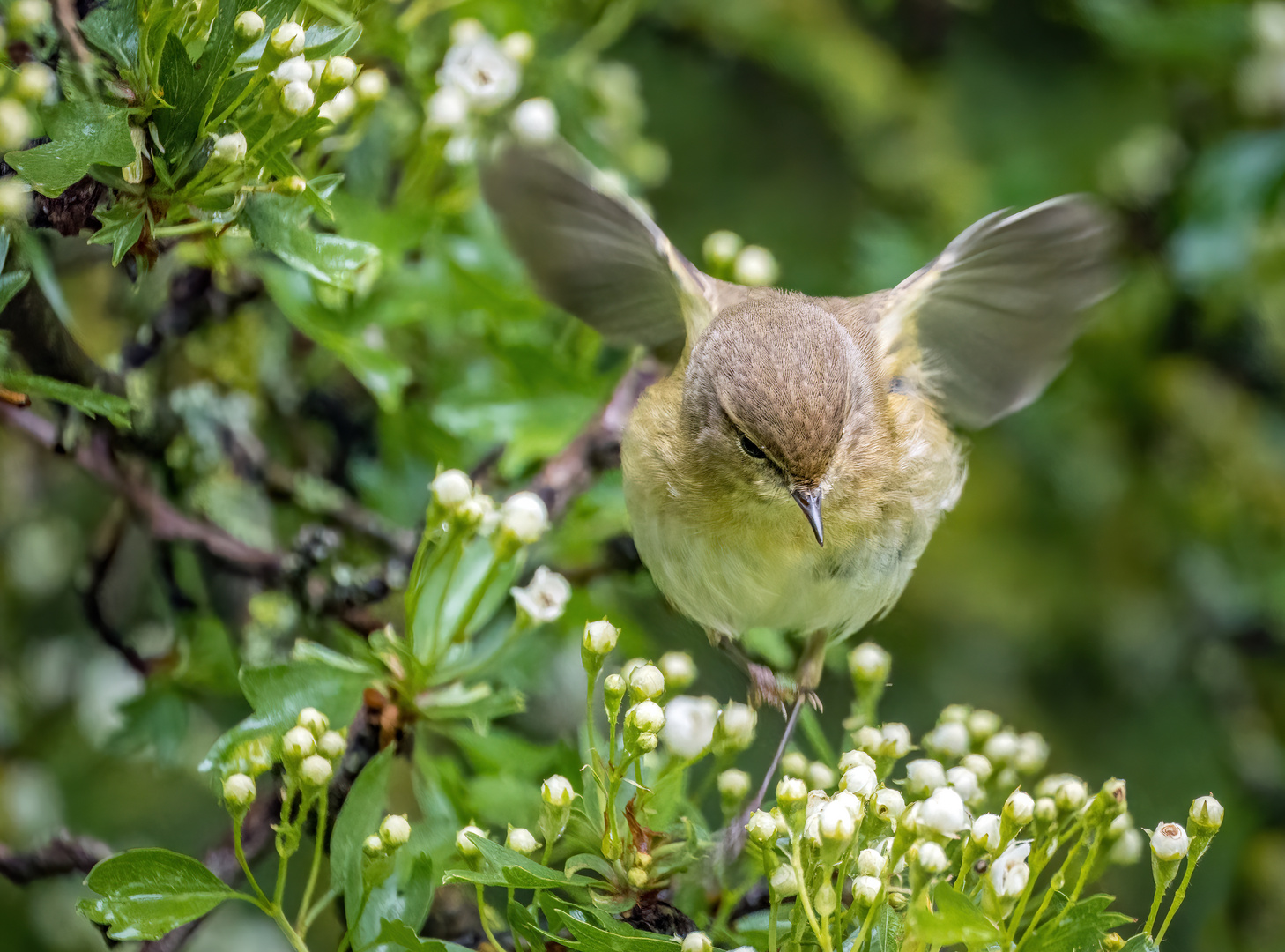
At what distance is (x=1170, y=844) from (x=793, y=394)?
48.1 inches

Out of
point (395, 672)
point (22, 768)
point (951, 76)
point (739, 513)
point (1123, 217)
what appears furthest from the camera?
point (951, 76)

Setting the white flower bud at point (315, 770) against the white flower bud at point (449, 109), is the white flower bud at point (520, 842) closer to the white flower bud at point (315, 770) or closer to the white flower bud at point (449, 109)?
the white flower bud at point (315, 770)

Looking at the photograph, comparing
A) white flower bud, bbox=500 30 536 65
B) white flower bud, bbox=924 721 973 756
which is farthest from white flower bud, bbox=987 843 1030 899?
white flower bud, bbox=500 30 536 65

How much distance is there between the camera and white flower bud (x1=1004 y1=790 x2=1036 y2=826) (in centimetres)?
181

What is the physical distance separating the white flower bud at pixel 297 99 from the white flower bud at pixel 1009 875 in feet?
5.22

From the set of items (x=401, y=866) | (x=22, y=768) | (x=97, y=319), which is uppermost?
(x=401, y=866)

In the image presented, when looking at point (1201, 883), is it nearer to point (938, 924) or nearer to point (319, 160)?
point (938, 924)

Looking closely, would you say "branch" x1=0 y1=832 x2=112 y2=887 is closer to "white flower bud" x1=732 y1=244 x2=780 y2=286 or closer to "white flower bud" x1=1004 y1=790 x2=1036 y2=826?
"white flower bud" x1=1004 y1=790 x2=1036 y2=826

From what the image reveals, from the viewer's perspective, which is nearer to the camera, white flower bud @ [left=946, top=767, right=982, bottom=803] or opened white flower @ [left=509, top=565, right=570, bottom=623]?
white flower bud @ [left=946, top=767, right=982, bottom=803]

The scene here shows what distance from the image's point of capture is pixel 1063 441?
487 cm

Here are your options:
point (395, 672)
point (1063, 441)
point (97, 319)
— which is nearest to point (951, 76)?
point (1063, 441)

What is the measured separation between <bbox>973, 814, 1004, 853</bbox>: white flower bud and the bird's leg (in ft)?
1.75

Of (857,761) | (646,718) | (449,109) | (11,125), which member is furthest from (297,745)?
(449,109)

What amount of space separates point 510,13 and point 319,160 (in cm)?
71
